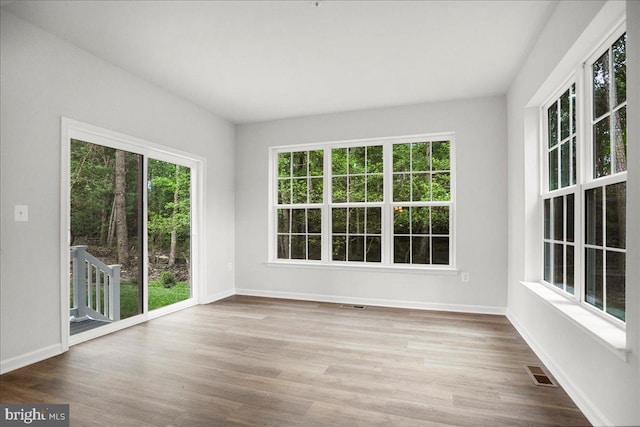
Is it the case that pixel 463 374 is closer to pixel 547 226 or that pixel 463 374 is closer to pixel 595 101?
pixel 547 226

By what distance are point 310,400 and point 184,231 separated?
323cm

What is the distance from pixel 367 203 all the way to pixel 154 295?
3003 mm

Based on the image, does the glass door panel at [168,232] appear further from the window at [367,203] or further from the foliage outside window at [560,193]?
the foliage outside window at [560,193]

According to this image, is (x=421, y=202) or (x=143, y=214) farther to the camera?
(x=421, y=202)

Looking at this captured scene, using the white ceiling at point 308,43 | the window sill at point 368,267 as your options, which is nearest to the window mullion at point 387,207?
the window sill at point 368,267

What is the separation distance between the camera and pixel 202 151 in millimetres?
4926

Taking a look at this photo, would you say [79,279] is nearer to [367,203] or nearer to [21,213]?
[21,213]

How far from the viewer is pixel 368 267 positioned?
16.2 ft

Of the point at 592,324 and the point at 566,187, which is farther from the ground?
the point at 566,187

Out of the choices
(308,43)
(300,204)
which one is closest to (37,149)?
(308,43)

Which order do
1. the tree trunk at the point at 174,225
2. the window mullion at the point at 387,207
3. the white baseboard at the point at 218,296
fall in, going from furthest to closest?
the white baseboard at the point at 218,296 → the window mullion at the point at 387,207 → the tree trunk at the point at 174,225

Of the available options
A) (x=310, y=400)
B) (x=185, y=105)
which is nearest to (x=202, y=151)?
(x=185, y=105)

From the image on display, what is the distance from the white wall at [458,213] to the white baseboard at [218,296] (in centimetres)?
20

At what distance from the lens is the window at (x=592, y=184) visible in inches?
80.8
